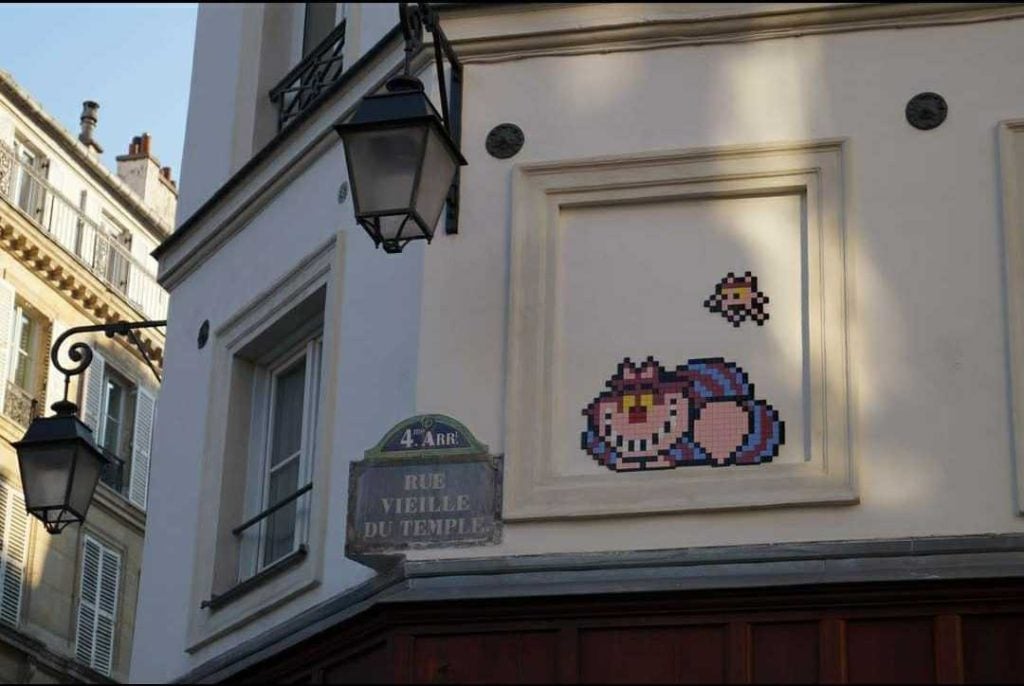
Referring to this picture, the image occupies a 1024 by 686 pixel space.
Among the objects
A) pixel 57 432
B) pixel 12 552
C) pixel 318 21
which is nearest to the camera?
pixel 57 432

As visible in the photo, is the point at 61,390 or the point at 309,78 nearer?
the point at 309,78

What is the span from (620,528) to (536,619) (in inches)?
22.3

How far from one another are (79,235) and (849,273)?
60.1ft

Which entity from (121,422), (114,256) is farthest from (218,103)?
(114,256)

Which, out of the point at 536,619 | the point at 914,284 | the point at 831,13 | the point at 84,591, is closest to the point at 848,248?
the point at 914,284

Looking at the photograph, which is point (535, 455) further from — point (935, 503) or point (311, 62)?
point (311, 62)

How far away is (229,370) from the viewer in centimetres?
1252

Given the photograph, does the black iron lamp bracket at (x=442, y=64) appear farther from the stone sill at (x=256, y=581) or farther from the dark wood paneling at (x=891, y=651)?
the dark wood paneling at (x=891, y=651)

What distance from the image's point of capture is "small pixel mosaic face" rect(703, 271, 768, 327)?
10391mm

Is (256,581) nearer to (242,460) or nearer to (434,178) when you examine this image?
(242,460)

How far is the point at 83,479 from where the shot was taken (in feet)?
42.3

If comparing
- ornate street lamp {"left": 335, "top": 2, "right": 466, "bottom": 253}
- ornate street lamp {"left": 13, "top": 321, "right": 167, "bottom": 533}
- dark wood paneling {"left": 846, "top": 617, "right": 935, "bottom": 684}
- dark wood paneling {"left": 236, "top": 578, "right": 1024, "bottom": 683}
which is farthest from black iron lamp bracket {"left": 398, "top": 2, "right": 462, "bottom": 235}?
ornate street lamp {"left": 13, "top": 321, "right": 167, "bottom": 533}

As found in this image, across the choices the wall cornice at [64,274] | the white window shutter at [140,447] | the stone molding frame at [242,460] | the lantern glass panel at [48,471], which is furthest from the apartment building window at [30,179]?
the stone molding frame at [242,460]

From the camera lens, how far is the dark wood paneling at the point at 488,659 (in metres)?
9.76
